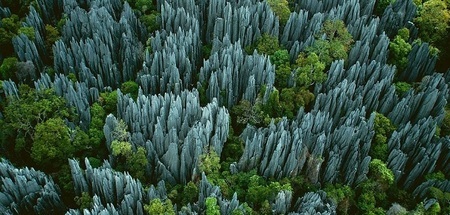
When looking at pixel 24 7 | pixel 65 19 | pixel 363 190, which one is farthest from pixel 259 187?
pixel 24 7

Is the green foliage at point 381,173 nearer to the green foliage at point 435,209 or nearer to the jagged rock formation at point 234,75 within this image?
the green foliage at point 435,209

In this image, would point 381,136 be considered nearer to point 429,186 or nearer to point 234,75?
point 429,186

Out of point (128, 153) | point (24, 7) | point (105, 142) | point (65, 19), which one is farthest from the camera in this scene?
point (24, 7)

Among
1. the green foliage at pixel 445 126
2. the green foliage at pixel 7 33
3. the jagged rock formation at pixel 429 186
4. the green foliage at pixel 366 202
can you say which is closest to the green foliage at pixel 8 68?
the green foliage at pixel 7 33

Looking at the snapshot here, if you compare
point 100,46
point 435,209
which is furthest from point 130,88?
point 435,209

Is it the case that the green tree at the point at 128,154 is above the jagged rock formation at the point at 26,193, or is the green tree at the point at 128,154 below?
above

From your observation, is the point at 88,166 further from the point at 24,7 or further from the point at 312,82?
the point at 24,7
